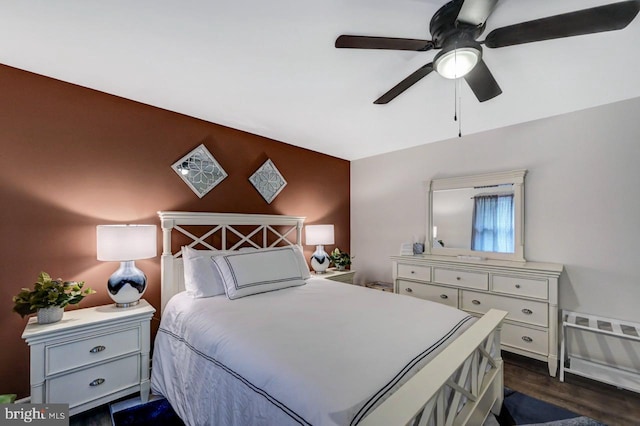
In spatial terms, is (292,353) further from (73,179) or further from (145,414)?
(73,179)

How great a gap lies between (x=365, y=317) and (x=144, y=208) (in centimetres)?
211

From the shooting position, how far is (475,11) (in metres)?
1.14

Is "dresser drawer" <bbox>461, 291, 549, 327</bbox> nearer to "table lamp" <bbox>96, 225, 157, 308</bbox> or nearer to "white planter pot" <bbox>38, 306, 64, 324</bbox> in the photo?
"table lamp" <bbox>96, 225, 157, 308</bbox>

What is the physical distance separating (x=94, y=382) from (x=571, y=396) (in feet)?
11.4

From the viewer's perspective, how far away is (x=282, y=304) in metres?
1.96

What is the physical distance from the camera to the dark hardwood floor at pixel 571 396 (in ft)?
6.06

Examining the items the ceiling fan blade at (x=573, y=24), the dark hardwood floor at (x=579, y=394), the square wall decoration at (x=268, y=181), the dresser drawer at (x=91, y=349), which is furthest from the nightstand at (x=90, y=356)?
the dark hardwood floor at (x=579, y=394)

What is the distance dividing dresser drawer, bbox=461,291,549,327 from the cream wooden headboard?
2.05 metres

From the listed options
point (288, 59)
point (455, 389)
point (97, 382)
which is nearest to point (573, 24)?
point (288, 59)

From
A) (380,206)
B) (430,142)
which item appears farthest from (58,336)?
(430,142)

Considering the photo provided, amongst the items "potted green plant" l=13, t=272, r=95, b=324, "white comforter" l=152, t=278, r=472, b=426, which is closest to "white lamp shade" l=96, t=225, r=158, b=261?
"potted green plant" l=13, t=272, r=95, b=324

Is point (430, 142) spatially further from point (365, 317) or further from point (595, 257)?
point (365, 317)

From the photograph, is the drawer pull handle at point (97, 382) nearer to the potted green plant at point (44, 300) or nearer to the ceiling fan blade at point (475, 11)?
the potted green plant at point (44, 300)

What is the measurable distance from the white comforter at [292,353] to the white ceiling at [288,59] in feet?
5.51
